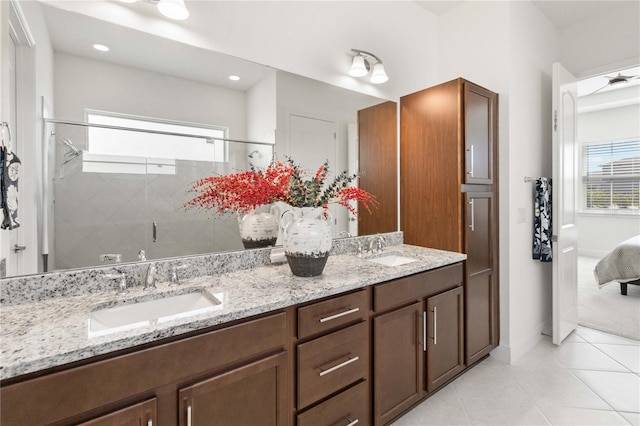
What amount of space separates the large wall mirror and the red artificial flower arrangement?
2.2 inches

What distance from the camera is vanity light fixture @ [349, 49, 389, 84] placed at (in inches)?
89.1

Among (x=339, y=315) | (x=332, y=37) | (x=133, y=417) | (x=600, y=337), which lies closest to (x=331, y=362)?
(x=339, y=315)

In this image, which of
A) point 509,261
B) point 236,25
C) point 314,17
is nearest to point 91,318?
point 236,25

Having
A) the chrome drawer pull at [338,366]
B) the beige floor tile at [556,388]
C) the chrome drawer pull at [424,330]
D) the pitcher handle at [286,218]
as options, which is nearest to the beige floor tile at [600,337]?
the beige floor tile at [556,388]

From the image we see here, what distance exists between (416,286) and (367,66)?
165 centimetres

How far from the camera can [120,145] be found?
145 centimetres

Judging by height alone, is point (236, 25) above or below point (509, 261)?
above

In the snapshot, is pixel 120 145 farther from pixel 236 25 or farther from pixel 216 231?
pixel 236 25

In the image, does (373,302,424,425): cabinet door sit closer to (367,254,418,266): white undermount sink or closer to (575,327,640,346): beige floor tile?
(367,254,418,266): white undermount sink

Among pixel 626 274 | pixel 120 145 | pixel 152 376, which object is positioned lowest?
pixel 626 274

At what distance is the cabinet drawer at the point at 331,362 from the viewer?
1.29 metres

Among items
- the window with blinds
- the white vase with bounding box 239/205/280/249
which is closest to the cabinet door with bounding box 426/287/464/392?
the white vase with bounding box 239/205/280/249

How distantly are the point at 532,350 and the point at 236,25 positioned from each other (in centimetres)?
327

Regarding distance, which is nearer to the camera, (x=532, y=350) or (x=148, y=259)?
(x=148, y=259)
